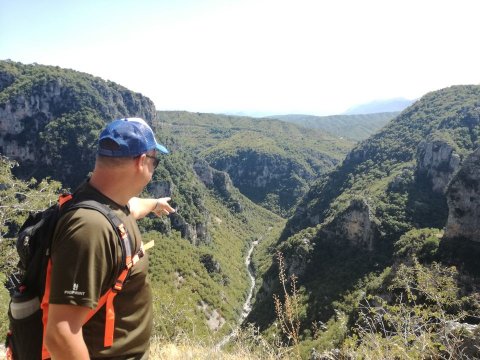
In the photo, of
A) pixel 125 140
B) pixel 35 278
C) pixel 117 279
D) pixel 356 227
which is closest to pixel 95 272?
pixel 117 279

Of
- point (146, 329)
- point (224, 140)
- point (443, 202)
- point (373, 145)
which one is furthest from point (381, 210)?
point (224, 140)

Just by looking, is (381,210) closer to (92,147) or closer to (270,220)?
(92,147)

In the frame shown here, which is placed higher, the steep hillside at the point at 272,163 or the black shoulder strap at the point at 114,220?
the black shoulder strap at the point at 114,220

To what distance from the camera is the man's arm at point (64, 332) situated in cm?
197

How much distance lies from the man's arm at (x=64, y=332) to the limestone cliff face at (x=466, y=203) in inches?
1316

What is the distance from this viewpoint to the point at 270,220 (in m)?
119

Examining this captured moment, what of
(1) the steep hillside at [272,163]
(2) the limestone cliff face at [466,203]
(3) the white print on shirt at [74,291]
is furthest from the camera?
(1) the steep hillside at [272,163]

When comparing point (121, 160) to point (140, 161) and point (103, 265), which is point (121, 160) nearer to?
point (140, 161)

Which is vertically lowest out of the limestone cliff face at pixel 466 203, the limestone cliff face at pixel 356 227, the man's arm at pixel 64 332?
the limestone cliff face at pixel 356 227

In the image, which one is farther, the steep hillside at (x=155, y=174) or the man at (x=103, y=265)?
the steep hillside at (x=155, y=174)

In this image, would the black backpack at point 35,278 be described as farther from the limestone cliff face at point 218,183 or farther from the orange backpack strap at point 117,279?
the limestone cliff face at point 218,183

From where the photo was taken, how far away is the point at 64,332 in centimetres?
197

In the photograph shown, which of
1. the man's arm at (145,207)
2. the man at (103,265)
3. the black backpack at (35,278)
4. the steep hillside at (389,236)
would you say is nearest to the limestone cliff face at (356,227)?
the steep hillside at (389,236)

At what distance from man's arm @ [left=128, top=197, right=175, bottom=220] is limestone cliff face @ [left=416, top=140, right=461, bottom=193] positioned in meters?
53.0
